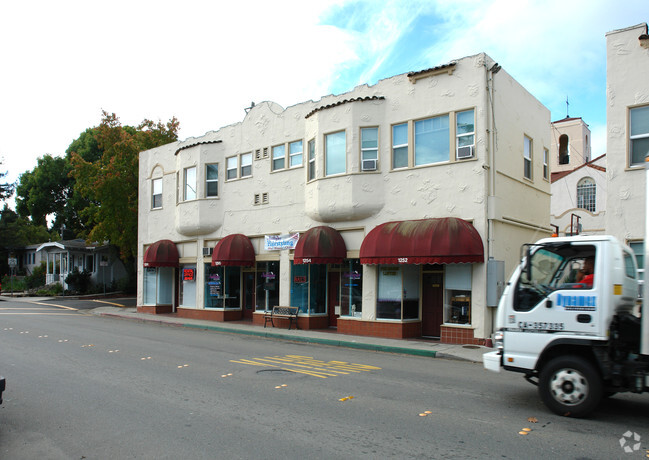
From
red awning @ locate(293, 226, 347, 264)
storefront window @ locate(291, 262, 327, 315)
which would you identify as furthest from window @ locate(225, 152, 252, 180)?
red awning @ locate(293, 226, 347, 264)

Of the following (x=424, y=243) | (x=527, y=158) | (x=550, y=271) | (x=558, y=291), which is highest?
(x=527, y=158)

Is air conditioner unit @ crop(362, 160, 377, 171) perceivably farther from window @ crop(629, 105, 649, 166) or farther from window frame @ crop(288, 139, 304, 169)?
window @ crop(629, 105, 649, 166)

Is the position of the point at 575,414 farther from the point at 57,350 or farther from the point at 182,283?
the point at 182,283

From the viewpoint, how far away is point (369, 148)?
17.2 metres

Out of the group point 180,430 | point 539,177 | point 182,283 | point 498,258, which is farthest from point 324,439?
point 182,283

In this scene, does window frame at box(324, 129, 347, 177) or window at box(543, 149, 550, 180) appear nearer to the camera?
window frame at box(324, 129, 347, 177)

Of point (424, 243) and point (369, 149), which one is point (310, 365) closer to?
point (424, 243)

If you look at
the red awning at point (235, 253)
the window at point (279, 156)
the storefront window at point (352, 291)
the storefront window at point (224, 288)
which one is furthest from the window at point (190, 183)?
the storefront window at point (352, 291)

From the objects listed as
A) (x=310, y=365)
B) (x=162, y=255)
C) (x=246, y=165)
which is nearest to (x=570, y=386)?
(x=310, y=365)

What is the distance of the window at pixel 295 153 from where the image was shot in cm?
1991

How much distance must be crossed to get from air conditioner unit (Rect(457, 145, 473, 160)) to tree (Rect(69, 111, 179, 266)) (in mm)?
22815

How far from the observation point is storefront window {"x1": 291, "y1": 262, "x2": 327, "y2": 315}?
63.0ft

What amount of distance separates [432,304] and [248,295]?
930 centimetres

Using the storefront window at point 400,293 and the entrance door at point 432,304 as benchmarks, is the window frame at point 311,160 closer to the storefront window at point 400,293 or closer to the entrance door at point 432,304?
the storefront window at point 400,293
